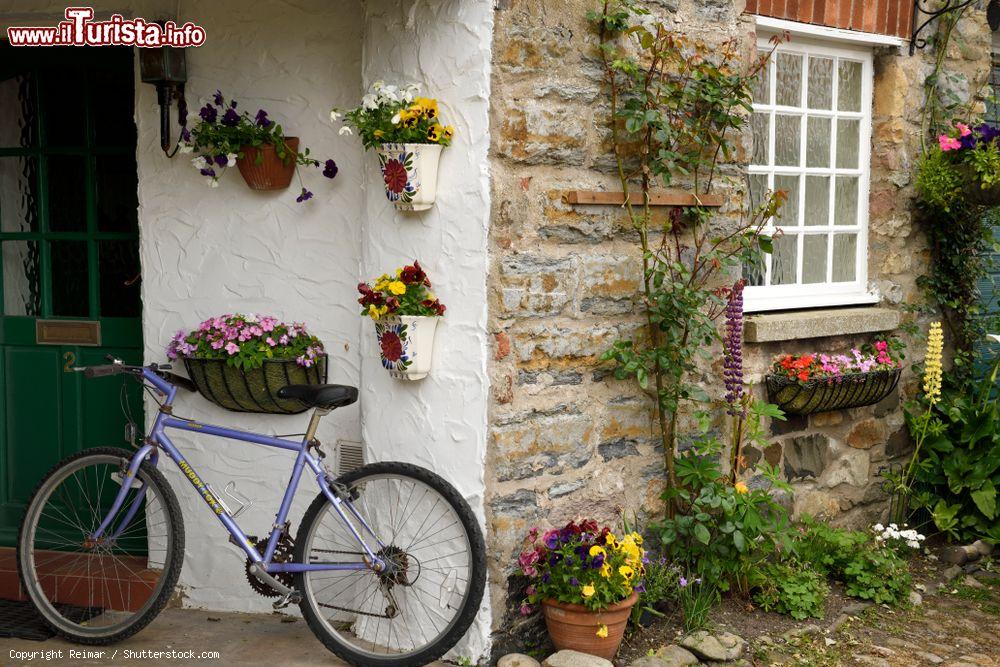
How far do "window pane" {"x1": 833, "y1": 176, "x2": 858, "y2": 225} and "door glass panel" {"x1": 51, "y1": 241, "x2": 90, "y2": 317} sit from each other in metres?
3.84

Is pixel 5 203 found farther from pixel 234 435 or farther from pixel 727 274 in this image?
pixel 727 274

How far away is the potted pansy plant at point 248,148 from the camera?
4.68m

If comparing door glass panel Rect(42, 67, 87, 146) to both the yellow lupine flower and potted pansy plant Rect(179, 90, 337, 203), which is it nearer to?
potted pansy plant Rect(179, 90, 337, 203)

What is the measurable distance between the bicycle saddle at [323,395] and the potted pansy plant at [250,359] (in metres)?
0.38

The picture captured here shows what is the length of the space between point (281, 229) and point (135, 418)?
1202 mm

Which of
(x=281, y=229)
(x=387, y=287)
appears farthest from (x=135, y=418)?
(x=387, y=287)

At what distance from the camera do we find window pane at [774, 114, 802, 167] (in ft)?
18.7

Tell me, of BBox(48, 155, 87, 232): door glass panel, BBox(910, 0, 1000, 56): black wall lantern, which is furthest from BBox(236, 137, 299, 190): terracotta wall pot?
BBox(910, 0, 1000, 56): black wall lantern

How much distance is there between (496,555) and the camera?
4320mm

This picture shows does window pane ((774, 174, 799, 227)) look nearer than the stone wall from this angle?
No

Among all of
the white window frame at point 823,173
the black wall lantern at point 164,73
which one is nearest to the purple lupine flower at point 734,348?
the white window frame at point 823,173

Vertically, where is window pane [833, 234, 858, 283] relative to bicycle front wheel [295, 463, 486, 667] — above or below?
above

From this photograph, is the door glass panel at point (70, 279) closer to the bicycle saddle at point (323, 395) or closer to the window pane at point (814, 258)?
the bicycle saddle at point (323, 395)

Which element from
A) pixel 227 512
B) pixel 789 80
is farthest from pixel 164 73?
pixel 789 80
